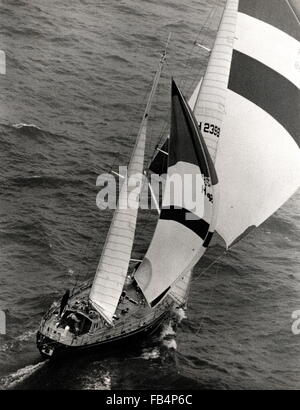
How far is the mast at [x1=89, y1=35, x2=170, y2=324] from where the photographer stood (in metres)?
27.7

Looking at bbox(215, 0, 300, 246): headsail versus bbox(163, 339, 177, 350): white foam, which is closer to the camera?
bbox(215, 0, 300, 246): headsail

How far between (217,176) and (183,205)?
2.17 metres

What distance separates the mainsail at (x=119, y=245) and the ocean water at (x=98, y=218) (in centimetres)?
255

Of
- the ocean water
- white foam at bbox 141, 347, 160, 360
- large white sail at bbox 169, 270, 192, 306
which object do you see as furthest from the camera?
large white sail at bbox 169, 270, 192, 306

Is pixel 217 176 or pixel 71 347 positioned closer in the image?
→ pixel 217 176

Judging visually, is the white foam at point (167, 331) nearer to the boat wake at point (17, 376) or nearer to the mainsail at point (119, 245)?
the mainsail at point (119, 245)

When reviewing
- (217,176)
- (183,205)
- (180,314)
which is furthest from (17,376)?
(217,176)

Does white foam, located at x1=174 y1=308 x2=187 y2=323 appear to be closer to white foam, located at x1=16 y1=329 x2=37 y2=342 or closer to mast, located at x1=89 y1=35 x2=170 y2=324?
mast, located at x1=89 y1=35 x2=170 y2=324

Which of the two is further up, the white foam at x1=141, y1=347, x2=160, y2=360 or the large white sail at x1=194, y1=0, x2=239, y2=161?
the large white sail at x1=194, y1=0, x2=239, y2=161

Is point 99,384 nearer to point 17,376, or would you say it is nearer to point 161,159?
point 17,376

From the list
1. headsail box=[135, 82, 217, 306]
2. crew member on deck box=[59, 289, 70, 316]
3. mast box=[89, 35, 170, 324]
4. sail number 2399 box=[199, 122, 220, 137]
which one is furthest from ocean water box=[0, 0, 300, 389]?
sail number 2399 box=[199, 122, 220, 137]

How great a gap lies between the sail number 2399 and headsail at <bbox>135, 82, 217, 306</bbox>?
1.72m

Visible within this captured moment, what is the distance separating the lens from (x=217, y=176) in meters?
27.5

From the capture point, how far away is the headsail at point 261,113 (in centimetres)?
2948
